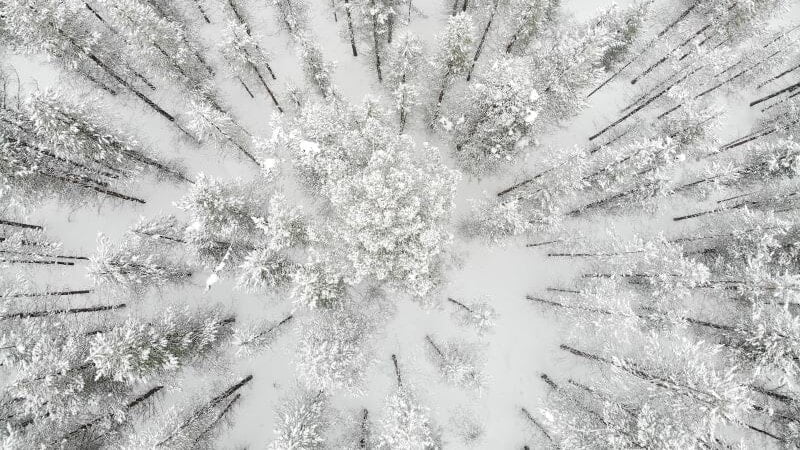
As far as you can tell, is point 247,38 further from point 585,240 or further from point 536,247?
point 585,240

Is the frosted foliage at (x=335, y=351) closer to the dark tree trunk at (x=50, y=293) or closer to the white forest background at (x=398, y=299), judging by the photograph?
the white forest background at (x=398, y=299)

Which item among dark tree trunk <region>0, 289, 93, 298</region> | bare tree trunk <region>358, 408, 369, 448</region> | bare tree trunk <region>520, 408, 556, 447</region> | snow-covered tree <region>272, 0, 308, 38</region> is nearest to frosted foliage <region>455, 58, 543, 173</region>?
snow-covered tree <region>272, 0, 308, 38</region>

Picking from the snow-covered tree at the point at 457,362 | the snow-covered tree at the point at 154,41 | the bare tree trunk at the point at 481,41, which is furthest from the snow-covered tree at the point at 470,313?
the snow-covered tree at the point at 154,41

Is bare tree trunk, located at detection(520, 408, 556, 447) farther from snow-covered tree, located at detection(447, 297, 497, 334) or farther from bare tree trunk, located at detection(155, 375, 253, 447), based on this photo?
bare tree trunk, located at detection(155, 375, 253, 447)

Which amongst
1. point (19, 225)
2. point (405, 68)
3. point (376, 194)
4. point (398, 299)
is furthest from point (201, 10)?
point (398, 299)

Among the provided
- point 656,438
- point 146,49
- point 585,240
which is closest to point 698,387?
point 656,438

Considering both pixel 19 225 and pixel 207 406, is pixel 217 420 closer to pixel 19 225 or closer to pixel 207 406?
pixel 207 406
